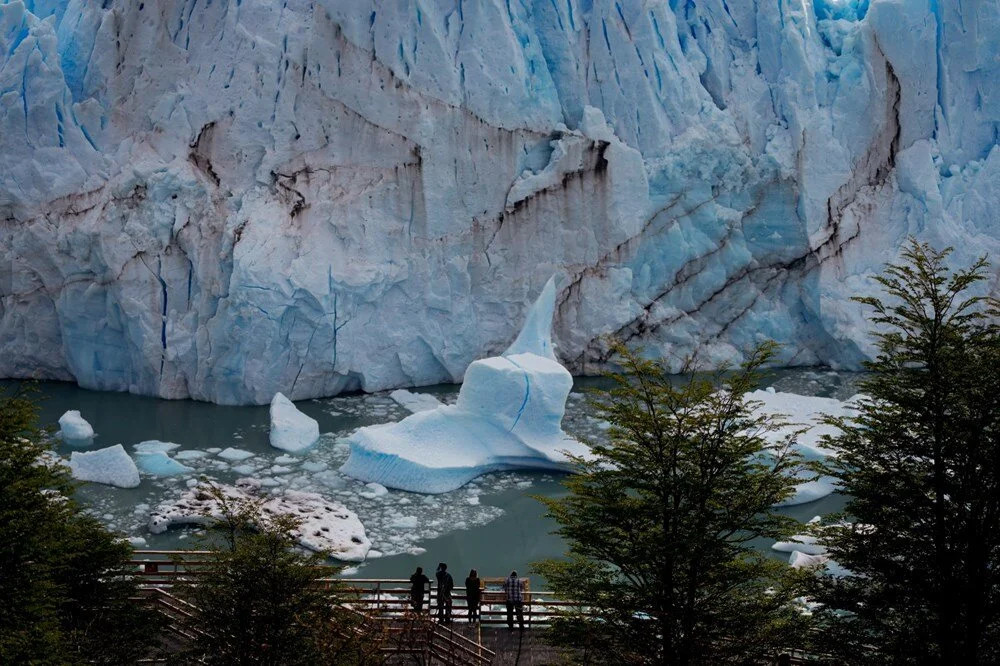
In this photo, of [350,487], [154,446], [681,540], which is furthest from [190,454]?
[681,540]

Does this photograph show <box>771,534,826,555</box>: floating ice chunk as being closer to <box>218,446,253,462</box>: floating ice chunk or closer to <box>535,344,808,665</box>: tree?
<box>535,344,808,665</box>: tree

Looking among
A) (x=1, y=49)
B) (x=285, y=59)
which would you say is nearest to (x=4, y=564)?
(x=285, y=59)

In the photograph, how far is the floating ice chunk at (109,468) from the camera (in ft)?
39.9

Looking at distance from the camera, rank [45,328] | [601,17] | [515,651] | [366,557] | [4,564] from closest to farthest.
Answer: [4,564], [515,651], [366,557], [45,328], [601,17]

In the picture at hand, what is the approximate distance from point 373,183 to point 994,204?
1269 cm

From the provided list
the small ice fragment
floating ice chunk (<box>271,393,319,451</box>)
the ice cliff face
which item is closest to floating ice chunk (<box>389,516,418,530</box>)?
the small ice fragment

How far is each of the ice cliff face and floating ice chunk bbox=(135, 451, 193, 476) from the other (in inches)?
144

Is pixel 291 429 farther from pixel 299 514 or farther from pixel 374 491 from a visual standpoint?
pixel 299 514

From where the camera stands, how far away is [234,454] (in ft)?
44.1

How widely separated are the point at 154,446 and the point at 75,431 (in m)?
1.25

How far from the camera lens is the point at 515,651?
736 centimetres

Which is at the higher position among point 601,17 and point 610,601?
point 601,17

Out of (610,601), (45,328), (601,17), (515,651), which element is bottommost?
(515,651)

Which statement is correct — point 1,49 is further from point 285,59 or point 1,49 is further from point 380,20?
point 380,20
